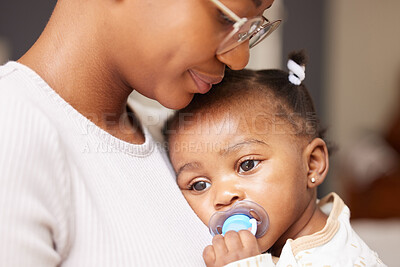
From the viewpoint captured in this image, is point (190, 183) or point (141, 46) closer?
point (141, 46)

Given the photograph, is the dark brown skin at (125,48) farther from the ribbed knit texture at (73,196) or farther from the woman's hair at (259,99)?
the woman's hair at (259,99)

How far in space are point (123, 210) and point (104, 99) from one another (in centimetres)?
32

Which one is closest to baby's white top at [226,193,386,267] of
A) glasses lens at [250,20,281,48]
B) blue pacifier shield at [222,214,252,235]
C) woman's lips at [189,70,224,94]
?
blue pacifier shield at [222,214,252,235]

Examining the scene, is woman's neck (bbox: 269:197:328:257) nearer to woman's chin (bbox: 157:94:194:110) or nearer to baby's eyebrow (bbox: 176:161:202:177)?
baby's eyebrow (bbox: 176:161:202:177)

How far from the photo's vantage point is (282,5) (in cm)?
406

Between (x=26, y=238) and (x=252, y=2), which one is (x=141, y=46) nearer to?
(x=252, y=2)

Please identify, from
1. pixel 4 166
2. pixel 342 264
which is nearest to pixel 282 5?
pixel 342 264

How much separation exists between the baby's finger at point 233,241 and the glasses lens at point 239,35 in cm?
46

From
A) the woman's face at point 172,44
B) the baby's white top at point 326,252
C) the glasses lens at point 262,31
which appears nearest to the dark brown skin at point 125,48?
the woman's face at point 172,44

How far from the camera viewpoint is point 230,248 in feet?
3.66

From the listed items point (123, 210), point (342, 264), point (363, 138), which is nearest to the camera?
point (123, 210)

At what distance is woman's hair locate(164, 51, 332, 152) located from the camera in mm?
1381

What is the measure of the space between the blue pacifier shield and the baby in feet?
0.09

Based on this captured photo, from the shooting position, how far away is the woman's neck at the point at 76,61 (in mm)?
1020
